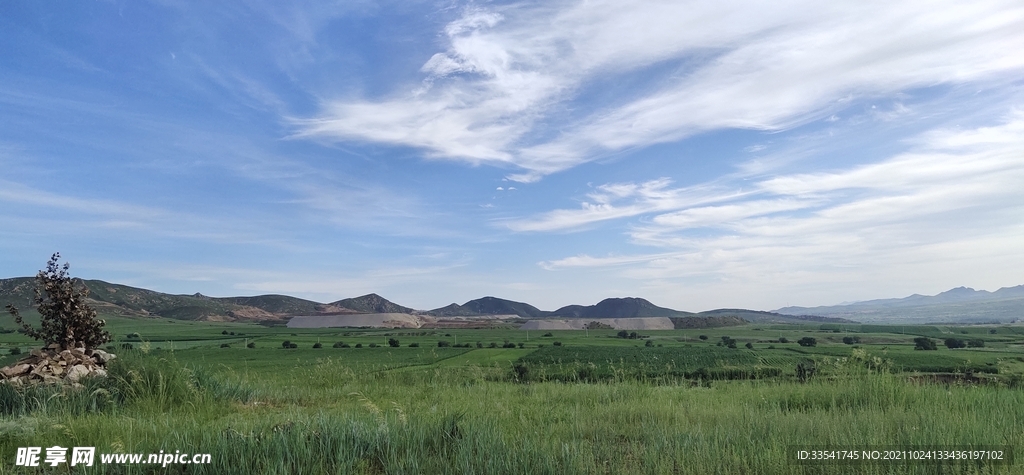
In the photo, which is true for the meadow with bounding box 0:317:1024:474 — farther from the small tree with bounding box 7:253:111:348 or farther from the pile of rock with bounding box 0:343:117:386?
Result: the small tree with bounding box 7:253:111:348

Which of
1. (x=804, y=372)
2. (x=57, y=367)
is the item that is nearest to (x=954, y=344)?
(x=804, y=372)

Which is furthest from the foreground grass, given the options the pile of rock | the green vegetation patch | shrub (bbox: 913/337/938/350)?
shrub (bbox: 913/337/938/350)

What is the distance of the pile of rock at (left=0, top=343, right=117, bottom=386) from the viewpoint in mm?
10438

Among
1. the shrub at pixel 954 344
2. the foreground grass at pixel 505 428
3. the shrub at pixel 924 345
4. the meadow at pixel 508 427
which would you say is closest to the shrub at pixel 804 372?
the meadow at pixel 508 427

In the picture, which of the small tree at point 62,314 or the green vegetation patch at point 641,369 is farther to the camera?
the green vegetation patch at point 641,369

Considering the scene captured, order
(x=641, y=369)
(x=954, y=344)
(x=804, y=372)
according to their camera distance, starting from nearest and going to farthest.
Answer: (x=804, y=372), (x=641, y=369), (x=954, y=344)

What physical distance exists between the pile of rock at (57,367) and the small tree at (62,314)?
0.32m

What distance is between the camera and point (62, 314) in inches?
487

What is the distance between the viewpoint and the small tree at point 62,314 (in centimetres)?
1234

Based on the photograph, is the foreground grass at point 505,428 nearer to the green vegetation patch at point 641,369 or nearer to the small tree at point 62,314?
the small tree at point 62,314

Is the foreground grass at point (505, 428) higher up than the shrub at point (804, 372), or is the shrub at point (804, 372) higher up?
the foreground grass at point (505, 428)

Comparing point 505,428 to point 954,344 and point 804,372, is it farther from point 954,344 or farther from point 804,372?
point 954,344

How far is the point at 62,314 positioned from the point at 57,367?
1833 mm

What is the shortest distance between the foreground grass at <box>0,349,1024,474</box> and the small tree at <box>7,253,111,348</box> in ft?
10.9
